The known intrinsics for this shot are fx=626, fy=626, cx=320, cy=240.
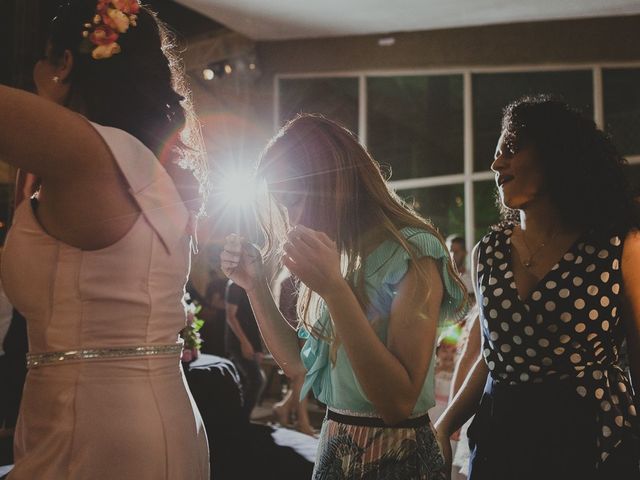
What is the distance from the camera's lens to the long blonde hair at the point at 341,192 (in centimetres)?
127

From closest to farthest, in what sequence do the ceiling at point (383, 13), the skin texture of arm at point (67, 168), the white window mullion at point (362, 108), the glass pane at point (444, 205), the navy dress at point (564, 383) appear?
the skin texture of arm at point (67, 168), the navy dress at point (564, 383), the ceiling at point (383, 13), the glass pane at point (444, 205), the white window mullion at point (362, 108)

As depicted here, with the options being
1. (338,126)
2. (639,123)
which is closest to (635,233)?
(338,126)

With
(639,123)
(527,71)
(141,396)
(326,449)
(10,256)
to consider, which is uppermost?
(527,71)

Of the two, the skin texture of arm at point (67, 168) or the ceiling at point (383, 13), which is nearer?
the skin texture of arm at point (67, 168)

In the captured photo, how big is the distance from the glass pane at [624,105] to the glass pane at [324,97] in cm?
321

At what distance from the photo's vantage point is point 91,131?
958 millimetres

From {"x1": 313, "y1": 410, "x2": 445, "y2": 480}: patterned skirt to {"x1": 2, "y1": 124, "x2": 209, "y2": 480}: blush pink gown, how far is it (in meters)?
0.35

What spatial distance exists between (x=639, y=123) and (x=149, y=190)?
24.6ft

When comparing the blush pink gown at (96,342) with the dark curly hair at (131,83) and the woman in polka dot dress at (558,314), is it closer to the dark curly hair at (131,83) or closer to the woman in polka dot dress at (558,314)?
the dark curly hair at (131,83)

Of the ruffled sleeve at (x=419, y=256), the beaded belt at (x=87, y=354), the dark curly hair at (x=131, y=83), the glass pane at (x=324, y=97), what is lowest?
the beaded belt at (x=87, y=354)

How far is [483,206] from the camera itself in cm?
800

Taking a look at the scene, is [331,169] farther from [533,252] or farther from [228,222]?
[228,222]

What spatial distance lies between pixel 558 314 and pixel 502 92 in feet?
23.1

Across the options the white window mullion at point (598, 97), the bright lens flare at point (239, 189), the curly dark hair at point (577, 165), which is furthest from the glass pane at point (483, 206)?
the curly dark hair at point (577, 165)
